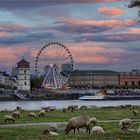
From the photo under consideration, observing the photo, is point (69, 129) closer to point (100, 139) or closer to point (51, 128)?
point (51, 128)

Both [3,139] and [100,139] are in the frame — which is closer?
[100,139]

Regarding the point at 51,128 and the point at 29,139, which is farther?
the point at 51,128

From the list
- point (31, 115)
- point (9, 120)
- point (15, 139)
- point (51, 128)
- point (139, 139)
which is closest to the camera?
point (139, 139)

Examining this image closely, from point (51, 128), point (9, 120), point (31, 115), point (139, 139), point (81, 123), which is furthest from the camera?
point (31, 115)

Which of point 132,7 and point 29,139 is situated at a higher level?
point 132,7

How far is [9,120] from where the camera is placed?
190ft

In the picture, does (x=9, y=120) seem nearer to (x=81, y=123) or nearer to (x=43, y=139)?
(x=81, y=123)

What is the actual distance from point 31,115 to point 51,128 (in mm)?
26665

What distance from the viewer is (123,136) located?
91.5 ft

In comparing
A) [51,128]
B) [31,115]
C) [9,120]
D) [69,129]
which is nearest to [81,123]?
[69,129]

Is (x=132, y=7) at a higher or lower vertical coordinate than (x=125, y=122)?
higher

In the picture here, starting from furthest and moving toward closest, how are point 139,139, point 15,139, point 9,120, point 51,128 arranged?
point 9,120
point 51,128
point 15,139
point 139,139

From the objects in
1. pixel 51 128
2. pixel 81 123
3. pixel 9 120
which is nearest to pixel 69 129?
pixel 81 123

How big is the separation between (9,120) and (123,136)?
31254 mm
